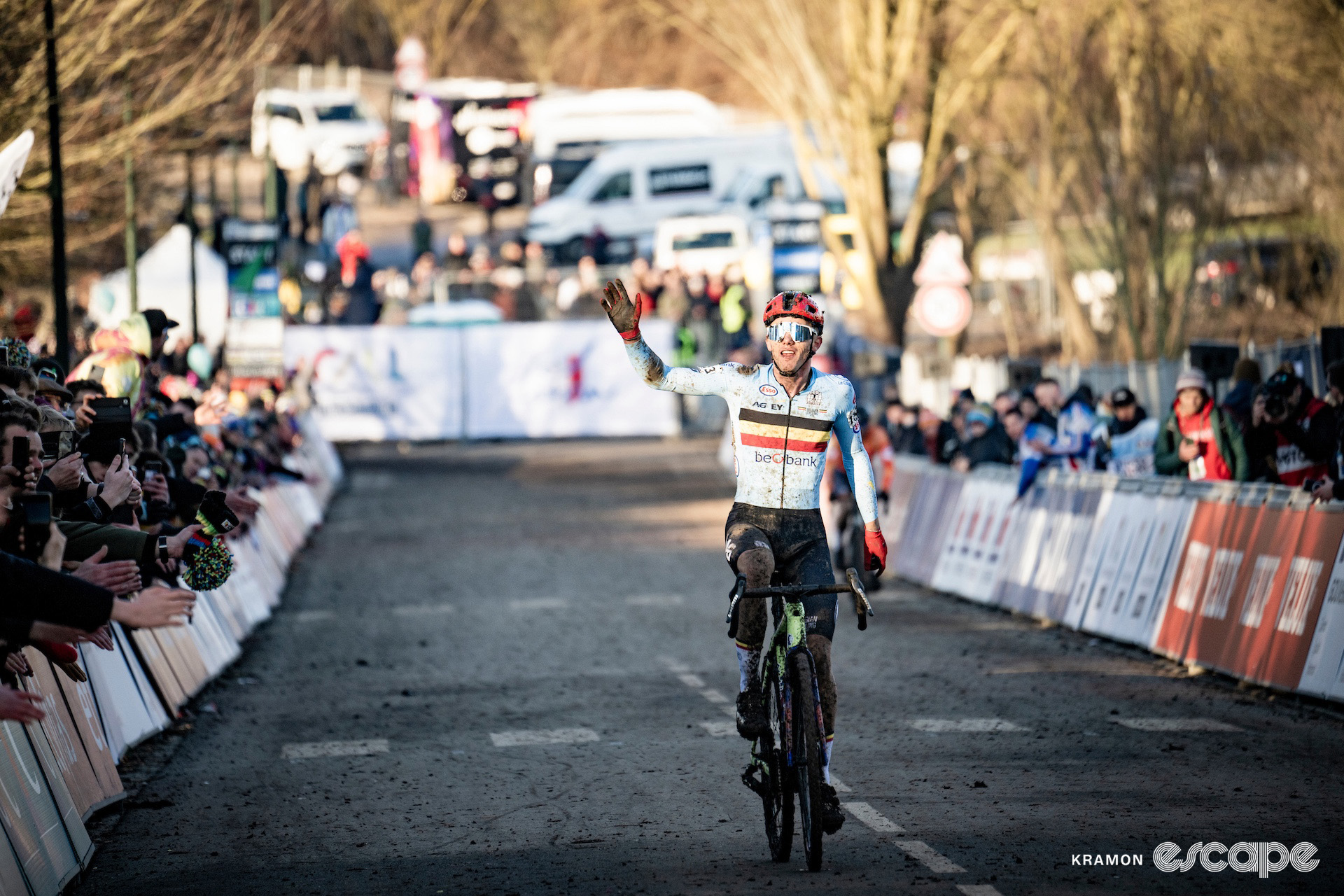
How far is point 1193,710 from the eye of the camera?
11.6m

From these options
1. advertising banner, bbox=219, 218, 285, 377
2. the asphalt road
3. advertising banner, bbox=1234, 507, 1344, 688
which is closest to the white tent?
advertising banner, bbox=219, 218, 285, 377

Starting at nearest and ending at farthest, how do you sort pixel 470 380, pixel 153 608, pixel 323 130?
pixel 153 608
pixel 470 380
pixel 323 130

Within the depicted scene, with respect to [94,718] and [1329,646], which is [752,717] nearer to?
[94,718]

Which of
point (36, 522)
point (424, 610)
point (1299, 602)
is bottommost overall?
point (424, 610)

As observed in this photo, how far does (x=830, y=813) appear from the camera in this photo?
7.69 m

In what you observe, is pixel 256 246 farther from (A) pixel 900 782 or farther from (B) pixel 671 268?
(A) pixel 900 782

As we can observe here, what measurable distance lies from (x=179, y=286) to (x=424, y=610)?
15.0m

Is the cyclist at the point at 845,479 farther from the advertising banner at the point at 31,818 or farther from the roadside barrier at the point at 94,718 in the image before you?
the advertising banner at the point at 31,818

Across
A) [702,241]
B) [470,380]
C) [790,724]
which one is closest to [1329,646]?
[790,724]

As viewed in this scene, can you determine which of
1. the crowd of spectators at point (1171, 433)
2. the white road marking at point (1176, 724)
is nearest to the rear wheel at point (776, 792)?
the white road marking at point (1176, 724)

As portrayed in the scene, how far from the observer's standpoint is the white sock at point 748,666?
8.16m

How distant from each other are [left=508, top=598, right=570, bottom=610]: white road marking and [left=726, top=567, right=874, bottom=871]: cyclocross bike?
31.2 ft

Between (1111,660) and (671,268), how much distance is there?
2969 cm

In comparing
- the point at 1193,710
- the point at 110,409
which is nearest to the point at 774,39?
the point at 1193,710
